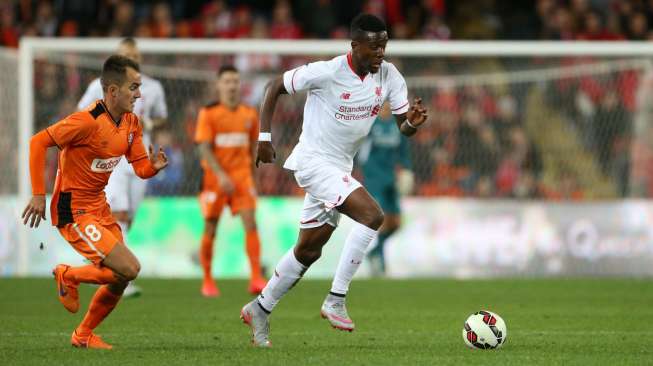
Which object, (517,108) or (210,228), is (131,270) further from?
(517,108)

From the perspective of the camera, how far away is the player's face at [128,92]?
7.87m

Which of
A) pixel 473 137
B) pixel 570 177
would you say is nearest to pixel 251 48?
pixel 473 137

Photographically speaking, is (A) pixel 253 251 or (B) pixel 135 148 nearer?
(B) pixel 135 148

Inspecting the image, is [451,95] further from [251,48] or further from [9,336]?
[9,336]

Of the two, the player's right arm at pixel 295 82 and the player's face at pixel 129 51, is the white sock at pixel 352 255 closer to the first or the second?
the player's right arm at pixel 295 82

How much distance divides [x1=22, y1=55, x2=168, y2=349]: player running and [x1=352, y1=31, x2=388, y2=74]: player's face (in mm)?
1516

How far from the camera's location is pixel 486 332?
25.5ft

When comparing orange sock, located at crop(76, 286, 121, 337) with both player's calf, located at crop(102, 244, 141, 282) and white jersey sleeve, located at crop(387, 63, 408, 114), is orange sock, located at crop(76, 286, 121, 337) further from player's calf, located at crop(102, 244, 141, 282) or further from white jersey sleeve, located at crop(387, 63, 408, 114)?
white jersey sleeve, located at crop(387, 63, 408, 114)

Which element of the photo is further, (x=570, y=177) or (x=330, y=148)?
(x=570, y=177)

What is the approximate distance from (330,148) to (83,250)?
6.08ft

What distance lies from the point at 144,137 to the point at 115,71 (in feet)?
12.6

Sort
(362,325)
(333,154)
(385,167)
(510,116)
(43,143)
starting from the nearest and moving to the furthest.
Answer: (43,143), (333,154), (362,325), (385,167), (510,116)

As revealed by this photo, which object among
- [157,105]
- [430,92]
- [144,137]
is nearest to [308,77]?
[144,137]

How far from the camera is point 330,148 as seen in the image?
332 inches
